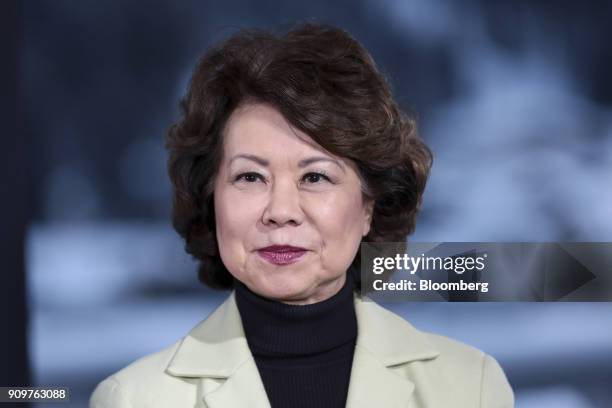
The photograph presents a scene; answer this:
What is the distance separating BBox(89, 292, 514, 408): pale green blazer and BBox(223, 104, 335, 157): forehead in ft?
1.21

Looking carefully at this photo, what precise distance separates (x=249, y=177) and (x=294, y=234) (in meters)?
0.15

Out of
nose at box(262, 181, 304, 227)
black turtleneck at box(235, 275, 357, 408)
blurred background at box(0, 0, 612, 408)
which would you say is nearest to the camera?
nose at box(262, 181, 304, 227)

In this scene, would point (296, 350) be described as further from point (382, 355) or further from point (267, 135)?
point (267, 135)

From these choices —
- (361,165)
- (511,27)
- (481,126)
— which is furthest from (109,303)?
(511,27)

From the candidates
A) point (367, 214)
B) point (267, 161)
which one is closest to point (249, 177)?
point (267, 161)

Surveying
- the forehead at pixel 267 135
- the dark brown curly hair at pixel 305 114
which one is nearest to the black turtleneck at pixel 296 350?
the dark brown curly hair at pixel 305 114

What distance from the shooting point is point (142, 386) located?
1907 millimetres

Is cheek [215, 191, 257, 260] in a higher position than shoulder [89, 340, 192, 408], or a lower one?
higher

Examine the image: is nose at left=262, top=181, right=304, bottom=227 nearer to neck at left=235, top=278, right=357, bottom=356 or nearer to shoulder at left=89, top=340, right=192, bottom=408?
neck at left=235, top=278, right=357, bottom=356

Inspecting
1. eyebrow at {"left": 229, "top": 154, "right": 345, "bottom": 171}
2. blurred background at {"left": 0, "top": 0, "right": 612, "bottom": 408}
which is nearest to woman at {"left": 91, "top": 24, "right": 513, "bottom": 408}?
eyebrow at {"left": 229, "top": 154, "right": 345, "bottom": 171}

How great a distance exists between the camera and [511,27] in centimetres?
222

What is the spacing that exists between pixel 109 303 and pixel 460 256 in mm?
848

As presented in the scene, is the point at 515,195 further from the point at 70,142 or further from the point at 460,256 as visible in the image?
the point at 70,142

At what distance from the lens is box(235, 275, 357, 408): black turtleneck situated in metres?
1.92
